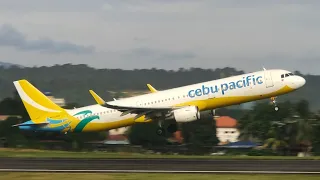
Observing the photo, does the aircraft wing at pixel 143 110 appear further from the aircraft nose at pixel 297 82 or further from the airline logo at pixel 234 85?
the aircraft nose at pixel 297 82

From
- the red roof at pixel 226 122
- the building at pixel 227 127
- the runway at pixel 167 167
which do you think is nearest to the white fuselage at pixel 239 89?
the runway at pixel 167 167

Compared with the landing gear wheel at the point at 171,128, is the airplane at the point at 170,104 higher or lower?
higher

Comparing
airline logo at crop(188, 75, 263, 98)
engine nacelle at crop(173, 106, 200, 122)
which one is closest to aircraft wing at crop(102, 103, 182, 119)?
engine nacelle at crop(173, 106, 200, 122)

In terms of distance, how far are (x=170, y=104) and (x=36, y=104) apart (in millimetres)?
14527

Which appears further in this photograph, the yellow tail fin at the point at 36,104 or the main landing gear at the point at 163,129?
the yellow tail fin at the point at 36,104

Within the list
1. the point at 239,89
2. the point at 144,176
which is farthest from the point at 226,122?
the point at 144,176

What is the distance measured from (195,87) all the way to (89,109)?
36.0ft

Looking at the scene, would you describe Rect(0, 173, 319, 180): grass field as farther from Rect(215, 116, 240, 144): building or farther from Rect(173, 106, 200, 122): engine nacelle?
Rect(215, 116, 240, 144): building

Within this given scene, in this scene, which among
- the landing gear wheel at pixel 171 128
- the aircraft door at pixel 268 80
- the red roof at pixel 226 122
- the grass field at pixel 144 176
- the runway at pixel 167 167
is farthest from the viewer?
the red roof at pixel 226 122

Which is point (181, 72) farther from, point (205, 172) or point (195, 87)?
point (205, 172)

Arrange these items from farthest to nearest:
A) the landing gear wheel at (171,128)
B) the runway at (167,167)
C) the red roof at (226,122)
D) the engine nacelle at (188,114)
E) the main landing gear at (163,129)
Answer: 1. the red roof at (226,122)
2. the landing gear wheel at (171,128)
3. the main landing gear at (163,129)
4. the engine nacelle at (188,114)
5. the runway at (167,167)

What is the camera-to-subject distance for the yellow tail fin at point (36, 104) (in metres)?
60.4

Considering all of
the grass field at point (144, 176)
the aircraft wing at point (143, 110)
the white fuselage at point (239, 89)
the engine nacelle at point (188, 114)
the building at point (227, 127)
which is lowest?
the grass field at point (144, 176)

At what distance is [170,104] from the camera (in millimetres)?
55219
